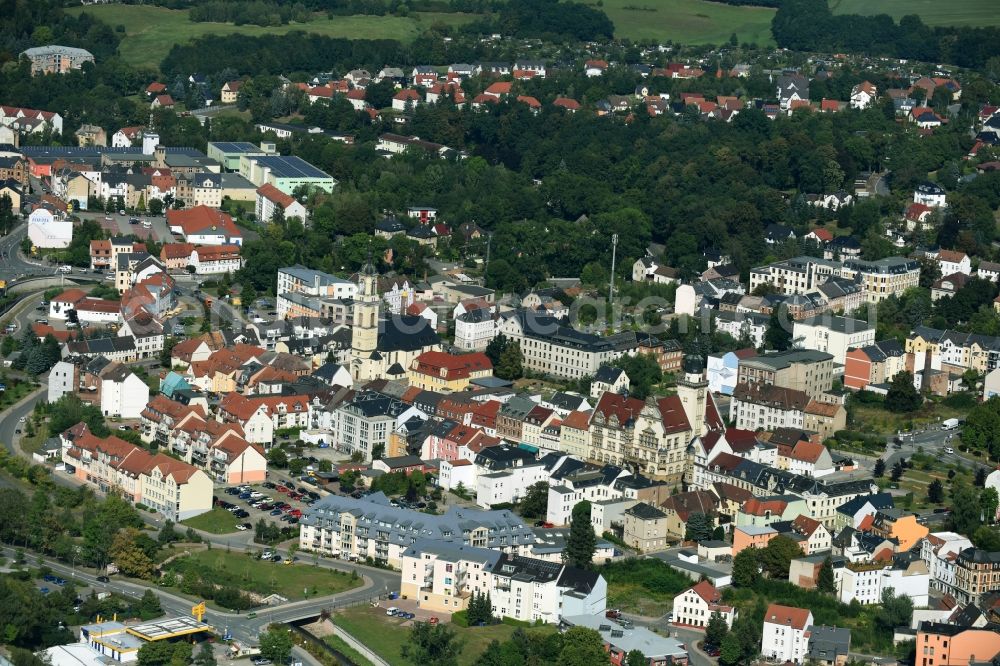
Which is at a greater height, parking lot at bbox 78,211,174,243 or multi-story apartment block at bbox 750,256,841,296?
multi-story apartment block at bbox 750,256,841,296

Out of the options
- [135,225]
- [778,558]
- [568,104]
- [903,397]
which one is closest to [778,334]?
[903,397]

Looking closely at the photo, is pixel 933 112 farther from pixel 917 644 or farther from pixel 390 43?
pixel 917 644

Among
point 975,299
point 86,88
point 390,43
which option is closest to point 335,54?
point 390,43

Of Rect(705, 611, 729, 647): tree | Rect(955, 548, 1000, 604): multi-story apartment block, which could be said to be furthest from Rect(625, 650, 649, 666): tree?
Rect(955, 548, 1000, 604): multi-story apartment block

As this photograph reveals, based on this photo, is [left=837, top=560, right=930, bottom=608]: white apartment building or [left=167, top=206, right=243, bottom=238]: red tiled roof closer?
[left=837, top=560, right=930, bottom=608]: white apartment building

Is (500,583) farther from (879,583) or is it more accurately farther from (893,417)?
(893,417)

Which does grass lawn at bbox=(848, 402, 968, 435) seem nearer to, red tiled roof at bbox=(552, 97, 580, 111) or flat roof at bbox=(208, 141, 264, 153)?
flat roof at bbox=(208, 141, 264, 153)
